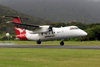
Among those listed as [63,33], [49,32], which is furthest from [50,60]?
[49,32]

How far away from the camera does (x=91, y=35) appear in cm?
7700

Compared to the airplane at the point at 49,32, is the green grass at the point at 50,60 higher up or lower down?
lower down

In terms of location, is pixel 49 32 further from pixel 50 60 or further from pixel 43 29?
pixel 50 60

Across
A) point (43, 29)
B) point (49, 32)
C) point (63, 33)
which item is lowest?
point (63, 33)

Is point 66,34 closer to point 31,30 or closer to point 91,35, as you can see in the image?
point 31,30

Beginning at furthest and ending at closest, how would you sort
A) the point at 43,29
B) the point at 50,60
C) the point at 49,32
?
1. the point at 43,29
2. the point at 49,32
3. the point at 50,60

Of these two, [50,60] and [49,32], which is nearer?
[50,60]

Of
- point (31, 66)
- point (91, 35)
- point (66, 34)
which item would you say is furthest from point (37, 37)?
point (91, 35)

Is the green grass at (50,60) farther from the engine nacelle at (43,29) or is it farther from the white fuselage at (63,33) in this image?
the engine nacelle at (43,29)

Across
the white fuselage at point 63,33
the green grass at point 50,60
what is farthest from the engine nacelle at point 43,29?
the green grass at point 50,60

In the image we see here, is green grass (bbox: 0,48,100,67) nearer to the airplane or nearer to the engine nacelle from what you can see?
the airplane

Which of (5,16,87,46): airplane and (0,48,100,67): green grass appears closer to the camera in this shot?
(0,48,100,67): green grass

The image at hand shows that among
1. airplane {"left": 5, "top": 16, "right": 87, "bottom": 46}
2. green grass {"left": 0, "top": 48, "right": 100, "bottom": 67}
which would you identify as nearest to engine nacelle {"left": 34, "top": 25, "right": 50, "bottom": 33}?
airplane {"left": 5, "top": 16, "right": 87, "bottom": 46}

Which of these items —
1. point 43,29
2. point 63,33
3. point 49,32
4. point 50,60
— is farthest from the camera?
point 43,29
